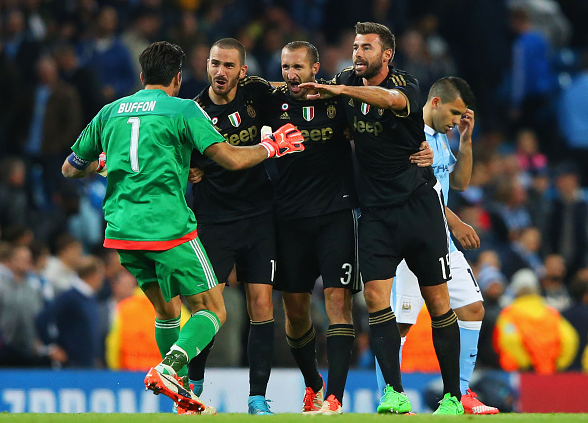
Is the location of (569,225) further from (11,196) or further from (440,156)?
(440,156)

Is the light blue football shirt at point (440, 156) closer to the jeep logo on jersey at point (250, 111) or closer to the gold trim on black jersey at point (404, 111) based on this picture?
the gold trim on black jersey at point (404, 111)

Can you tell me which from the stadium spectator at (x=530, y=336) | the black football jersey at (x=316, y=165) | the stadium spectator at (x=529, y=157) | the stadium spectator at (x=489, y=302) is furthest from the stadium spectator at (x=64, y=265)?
the stadium spectator at (x=529, y=157)

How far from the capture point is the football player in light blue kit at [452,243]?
854 centimetres

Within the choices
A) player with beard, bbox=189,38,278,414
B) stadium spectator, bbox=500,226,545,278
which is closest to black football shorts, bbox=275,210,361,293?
player with beard, bbox=189,38,278,414

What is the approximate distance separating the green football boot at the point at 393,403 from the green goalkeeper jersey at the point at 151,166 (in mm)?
1790

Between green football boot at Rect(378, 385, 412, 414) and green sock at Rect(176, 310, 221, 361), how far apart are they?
129 cm

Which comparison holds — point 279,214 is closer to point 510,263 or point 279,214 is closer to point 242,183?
point 242,183

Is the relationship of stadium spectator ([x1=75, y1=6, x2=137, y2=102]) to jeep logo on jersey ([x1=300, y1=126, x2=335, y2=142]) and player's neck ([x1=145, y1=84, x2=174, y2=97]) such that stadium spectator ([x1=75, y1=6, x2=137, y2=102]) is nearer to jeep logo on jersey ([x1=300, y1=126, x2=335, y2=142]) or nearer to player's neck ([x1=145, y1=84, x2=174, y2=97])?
jeep logo on jersey ([x1=300, y1=126, x2=335, y2=142])

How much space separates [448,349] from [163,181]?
249cm

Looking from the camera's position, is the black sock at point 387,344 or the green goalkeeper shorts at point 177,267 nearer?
the green goalkeeper shorts at point 177,267

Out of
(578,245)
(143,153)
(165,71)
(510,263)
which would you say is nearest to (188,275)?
(143,153)

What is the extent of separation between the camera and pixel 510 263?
14.8 metres

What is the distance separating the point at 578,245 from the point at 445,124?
8593 mm

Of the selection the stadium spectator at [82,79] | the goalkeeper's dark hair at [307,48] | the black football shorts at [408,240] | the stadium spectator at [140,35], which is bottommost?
the black football shorts at [408,240]
